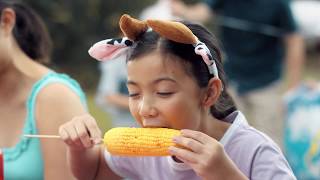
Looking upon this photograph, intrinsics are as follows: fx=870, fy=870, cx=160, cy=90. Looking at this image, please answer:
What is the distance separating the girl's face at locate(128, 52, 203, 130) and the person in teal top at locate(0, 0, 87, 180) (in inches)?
26.9

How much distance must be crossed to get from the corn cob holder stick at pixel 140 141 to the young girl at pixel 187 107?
→ 29 mm

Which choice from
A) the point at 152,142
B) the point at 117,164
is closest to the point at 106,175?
the point at 117,164

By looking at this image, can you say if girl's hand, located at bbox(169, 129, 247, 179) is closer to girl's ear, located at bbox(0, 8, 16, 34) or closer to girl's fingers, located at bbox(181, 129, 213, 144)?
girl's fingers, located at bbox(181, 129, 213, 144)

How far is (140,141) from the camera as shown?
2.40m

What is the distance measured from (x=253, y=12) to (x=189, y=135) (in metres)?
4.53

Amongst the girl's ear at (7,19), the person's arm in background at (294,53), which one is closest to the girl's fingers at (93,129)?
the girl's ear at (7,19)

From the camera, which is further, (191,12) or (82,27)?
(82,27)

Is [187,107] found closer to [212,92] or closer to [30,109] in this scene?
[212,92]

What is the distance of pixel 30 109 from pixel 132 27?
760 millimetres

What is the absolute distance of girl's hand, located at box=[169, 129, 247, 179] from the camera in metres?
2.20

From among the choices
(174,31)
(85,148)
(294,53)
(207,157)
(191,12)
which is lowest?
(207,157)

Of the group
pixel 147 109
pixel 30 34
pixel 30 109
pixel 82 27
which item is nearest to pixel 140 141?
pixel 147 109

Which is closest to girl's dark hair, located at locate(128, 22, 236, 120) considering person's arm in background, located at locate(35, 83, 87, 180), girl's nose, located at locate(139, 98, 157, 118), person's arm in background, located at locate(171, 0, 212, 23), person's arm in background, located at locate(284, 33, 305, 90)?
girl's nose, located at locate(139, 98, 157, 118)

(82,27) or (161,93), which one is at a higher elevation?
(82,27)
